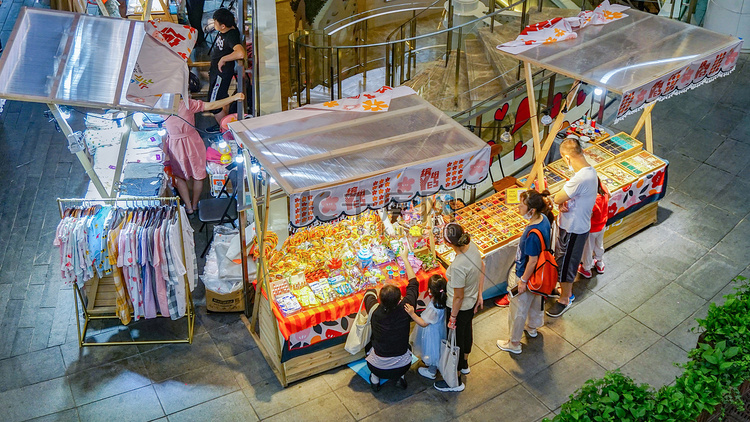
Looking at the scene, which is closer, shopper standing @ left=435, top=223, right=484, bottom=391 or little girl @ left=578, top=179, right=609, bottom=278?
shopper standing @ left=435, top=223, right=484, bottom=391

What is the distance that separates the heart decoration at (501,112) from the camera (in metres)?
8.96

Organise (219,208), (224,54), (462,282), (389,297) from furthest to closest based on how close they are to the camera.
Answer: (224,54) → (219,208) → (462,282) → (389,297)

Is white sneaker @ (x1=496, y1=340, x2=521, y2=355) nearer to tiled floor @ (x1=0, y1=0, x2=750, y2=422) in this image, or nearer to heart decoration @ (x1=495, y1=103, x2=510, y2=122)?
tiled floor @ (x1=0, y1=0, x2=750, y2=422)

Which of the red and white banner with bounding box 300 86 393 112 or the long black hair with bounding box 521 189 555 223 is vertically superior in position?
the red and white banner with bounding box 300 86 393 112

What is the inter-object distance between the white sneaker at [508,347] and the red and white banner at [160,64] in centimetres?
393

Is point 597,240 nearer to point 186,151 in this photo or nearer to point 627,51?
point 627,51

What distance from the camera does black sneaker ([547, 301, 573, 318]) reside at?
7386 millimetres

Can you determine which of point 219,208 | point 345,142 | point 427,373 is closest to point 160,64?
point 219,208

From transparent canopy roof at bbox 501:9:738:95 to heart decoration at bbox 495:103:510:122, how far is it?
1.45 m

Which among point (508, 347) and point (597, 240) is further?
point (597, 240)

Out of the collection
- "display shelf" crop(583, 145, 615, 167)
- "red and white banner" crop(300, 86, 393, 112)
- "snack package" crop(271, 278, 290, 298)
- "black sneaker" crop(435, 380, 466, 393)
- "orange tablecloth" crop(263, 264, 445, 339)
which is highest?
"red and white banner" crop(300, 86, 393, 112)

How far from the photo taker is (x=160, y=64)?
7031 millimetres

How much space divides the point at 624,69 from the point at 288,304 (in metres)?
4.07

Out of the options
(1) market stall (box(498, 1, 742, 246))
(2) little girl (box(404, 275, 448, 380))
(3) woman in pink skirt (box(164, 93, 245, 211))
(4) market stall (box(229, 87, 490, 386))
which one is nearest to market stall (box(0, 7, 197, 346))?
(3) woman in pink skirt (box(164, 93, 245, 211))
